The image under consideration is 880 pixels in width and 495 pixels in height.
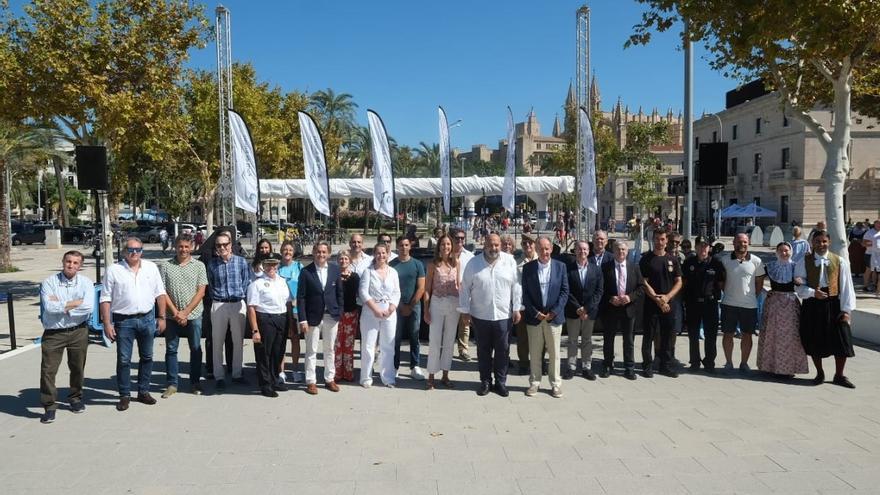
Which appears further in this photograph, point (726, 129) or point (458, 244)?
point (726, 129)

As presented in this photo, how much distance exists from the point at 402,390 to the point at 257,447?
2.08 metres

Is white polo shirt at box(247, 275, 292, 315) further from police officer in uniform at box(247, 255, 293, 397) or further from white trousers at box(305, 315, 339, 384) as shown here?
white trousers at box(305, 315, 339, 384)

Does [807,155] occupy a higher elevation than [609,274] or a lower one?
higher

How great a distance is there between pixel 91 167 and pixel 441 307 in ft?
26.0

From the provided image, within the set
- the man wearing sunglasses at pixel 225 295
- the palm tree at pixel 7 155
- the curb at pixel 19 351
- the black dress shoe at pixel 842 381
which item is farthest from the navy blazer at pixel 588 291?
the palm tree at pixel 7 155

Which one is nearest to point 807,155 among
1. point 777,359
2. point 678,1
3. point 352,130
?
point 352,130

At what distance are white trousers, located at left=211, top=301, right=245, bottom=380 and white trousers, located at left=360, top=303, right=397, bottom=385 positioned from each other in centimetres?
133

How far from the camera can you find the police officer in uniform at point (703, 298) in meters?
7.50

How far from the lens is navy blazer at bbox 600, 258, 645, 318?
7.28m

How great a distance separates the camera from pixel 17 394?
6664 mm

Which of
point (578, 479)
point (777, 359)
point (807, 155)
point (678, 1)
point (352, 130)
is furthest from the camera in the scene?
point (352, 130)

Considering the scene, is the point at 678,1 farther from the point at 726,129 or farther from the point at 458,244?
the point at 726,129

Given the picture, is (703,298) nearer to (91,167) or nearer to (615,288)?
(615,288)

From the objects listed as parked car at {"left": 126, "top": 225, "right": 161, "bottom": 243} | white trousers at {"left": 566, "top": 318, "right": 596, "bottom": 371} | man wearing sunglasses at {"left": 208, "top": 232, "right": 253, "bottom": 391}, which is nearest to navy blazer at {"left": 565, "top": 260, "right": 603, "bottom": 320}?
white trousers at {"left": 566, "top": 318, "right": 596, "bottom": 371}
